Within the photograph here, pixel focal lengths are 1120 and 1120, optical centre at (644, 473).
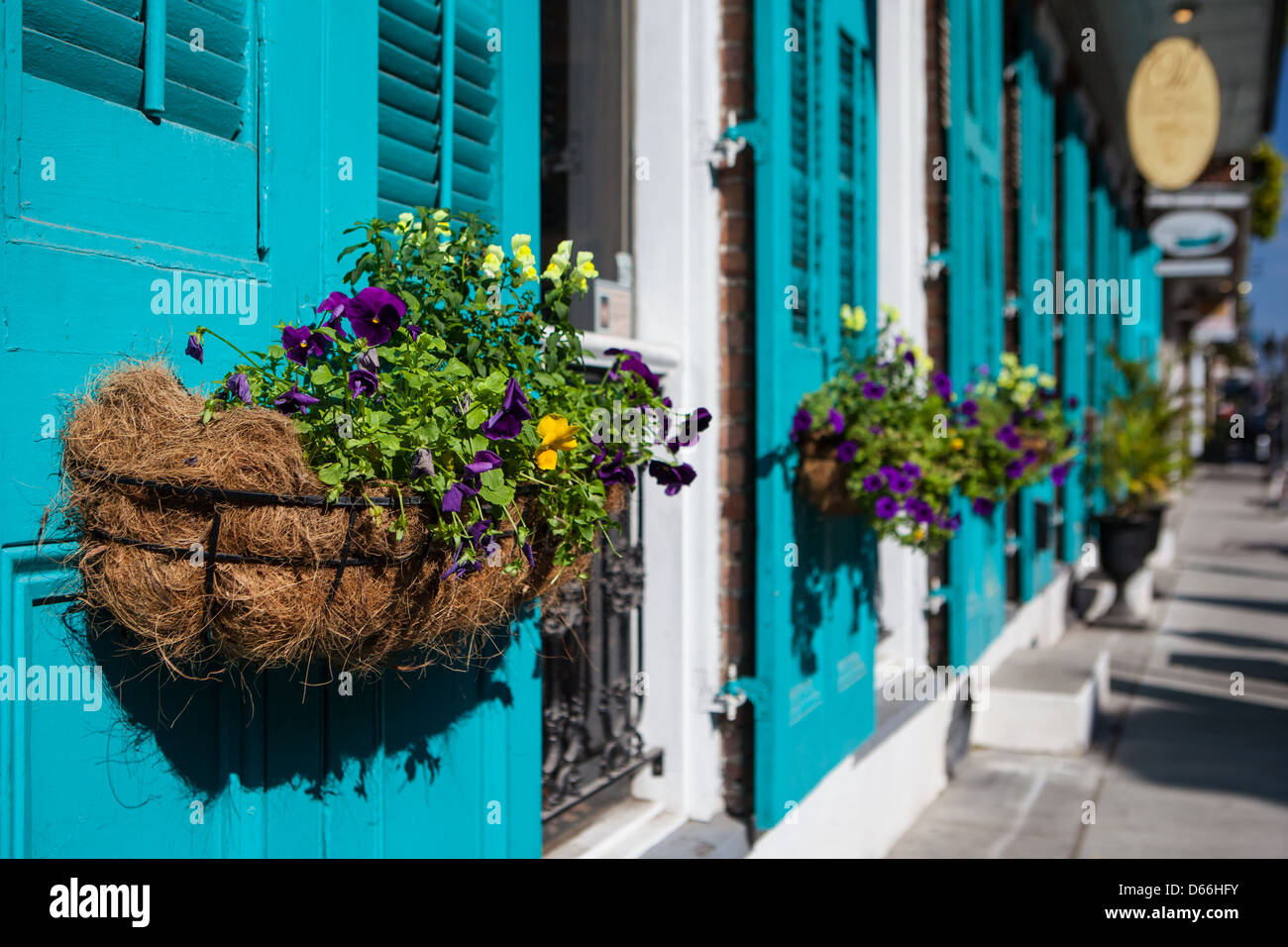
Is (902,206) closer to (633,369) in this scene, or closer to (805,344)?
(805,344)

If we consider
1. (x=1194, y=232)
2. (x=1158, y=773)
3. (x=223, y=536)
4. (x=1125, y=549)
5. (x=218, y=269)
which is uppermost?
(x=1194, y=232)

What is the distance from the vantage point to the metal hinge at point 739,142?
3227 mm

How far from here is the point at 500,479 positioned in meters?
1.52

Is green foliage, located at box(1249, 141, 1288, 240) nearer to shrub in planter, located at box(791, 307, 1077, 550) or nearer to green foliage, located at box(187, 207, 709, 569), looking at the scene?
shrub in planter, located at box(791, 307, 1077, 550)

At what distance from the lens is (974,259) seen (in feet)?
19.1

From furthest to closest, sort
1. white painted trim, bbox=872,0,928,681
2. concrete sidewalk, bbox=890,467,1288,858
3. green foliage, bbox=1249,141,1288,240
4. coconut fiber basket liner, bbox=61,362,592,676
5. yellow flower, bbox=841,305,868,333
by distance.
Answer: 1. green foliage, bbox=1249,141,1288,240
2. white painted trim, bbox=872,0,928,681
3. concrete sidewalk, bbox=890,467,1288,858
4. yellow flower, bbox=841,305,868,333
5. coconut fiber basket liner, bbox=61,362,592,676

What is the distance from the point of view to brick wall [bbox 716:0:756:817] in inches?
130

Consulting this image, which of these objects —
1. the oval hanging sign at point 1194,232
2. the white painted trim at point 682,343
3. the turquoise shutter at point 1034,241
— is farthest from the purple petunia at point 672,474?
the oval hanging sign at point 1194,232

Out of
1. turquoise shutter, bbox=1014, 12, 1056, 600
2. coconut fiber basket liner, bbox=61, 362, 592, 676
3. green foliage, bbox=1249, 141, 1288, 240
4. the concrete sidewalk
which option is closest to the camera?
coconut fiber basket liner, bbox=61, 362, 592, 676

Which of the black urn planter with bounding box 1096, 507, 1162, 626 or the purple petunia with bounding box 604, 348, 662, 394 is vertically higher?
the purple petunia with bounding box 604, 348, 662, 394

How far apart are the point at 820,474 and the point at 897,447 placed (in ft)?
0.80

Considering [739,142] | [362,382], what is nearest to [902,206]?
[739,142]

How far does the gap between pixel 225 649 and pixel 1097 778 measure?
4916 millimetres

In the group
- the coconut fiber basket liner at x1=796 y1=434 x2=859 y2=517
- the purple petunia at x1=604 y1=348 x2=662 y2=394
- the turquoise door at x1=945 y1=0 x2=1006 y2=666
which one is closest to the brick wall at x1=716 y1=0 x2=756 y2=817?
the coconut fiber basket liner at x1=796 y1=434 x2=859 y2=517
